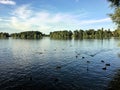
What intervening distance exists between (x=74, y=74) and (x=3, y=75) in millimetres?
16276

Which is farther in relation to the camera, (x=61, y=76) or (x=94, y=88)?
(x=61, y=76)

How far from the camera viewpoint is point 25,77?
3588 centimetres

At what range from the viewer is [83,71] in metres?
41.5

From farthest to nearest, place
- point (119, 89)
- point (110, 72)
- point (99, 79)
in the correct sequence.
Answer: point (110, 72), point (99, 79), point (119, 89)

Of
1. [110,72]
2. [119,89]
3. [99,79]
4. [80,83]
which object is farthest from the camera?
[110,72]

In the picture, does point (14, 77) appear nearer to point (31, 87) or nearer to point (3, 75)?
point (3, 75)

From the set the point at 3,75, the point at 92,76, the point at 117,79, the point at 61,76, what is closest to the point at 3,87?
the point at 3,75

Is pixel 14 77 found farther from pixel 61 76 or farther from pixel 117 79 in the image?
pixel 117 79

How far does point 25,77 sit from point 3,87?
22.6 feet

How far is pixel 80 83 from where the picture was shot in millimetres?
32031

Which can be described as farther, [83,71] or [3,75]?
[83,71]

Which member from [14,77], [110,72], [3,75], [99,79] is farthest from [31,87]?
[110,72]

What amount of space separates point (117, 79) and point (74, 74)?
9.72 meters

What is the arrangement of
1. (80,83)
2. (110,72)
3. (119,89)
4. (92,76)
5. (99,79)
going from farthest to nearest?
(110,72) → (92,76) → (99,79) → (80,83) → (119,89)
